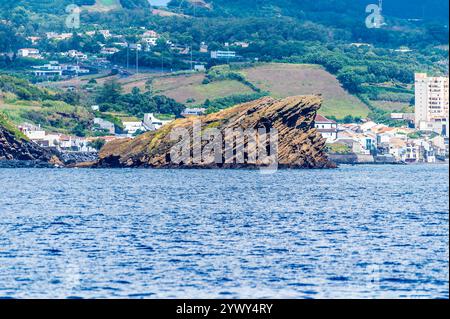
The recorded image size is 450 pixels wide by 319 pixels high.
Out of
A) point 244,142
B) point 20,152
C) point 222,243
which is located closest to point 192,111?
point 20,152

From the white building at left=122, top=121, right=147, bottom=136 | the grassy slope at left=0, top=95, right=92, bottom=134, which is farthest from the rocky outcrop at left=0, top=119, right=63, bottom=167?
the white building at left=122, top=121, right=147, bottom=136

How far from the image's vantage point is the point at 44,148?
13650 cm

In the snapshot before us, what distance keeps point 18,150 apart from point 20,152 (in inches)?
10.7

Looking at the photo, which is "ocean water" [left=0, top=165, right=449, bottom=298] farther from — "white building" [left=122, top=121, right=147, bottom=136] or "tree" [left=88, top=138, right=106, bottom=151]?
"white building" [left=122, top=121, right=147, bottom=136]

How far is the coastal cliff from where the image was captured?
13125 cm

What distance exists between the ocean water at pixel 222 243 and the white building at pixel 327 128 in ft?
287

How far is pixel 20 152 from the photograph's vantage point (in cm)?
13275

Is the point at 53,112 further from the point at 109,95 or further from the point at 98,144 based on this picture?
the point at 109,95

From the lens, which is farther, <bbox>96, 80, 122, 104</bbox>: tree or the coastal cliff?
<bbox>96, 80, 122, 104</bbox>: tree

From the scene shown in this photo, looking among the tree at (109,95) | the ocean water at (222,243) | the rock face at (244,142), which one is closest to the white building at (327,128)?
the tree at (109,95)

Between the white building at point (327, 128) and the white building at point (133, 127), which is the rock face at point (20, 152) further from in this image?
the white building at point (327, 128)

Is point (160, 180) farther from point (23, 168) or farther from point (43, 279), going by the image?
point (43, 279)

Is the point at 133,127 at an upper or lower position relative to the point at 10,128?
lower
